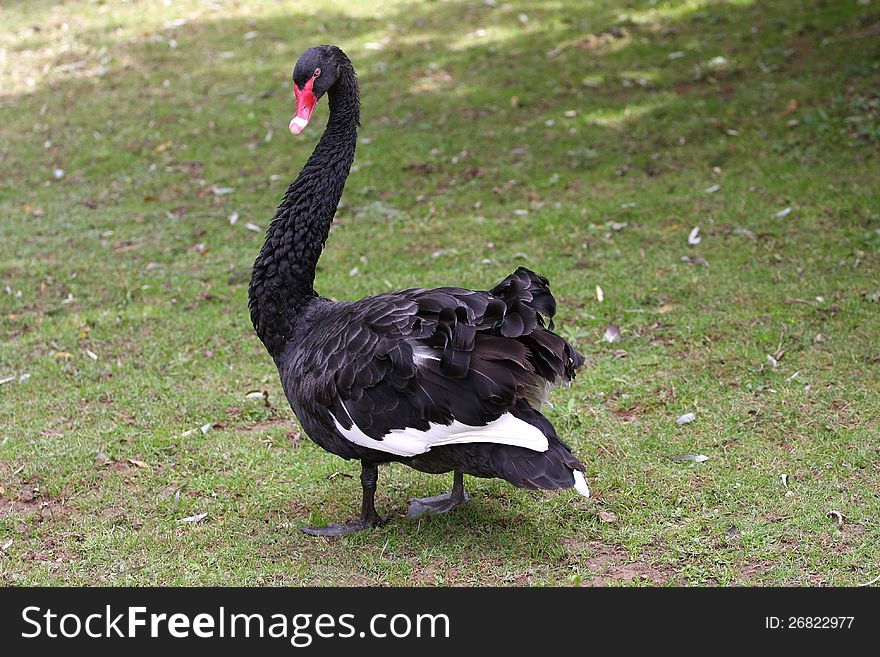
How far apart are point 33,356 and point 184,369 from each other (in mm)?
1027

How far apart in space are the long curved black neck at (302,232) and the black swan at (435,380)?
0.57 ft

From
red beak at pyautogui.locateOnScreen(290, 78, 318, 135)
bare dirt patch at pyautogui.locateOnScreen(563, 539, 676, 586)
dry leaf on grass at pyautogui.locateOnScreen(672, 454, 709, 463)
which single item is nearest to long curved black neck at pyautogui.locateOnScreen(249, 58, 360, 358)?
red beak at pyautogui.locateOnScreen(290, 78, 318, 135)

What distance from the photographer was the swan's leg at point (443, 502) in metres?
4.28

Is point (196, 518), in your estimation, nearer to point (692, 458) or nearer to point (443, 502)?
point (443, 502)

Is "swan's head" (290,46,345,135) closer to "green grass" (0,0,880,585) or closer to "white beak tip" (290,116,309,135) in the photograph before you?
"white beak tip" (290,116,309,135)

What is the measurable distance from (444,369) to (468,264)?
11.9ft

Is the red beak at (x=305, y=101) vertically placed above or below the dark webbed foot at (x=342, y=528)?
above

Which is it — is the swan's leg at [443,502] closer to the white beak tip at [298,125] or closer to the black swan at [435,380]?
the black swan at [435,380]

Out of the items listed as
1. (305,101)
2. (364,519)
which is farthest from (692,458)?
(305,101)

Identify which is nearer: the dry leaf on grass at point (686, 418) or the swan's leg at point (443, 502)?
the swan's leg at point (443, 502)

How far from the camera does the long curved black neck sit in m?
4.34

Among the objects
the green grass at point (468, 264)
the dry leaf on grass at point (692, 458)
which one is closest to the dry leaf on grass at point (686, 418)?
the green grass at point (468, 264)

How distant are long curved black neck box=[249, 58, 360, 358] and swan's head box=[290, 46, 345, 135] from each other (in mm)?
126

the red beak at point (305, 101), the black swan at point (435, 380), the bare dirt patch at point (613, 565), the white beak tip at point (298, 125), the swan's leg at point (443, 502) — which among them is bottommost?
the bare dirt patch at point (613, 565)
